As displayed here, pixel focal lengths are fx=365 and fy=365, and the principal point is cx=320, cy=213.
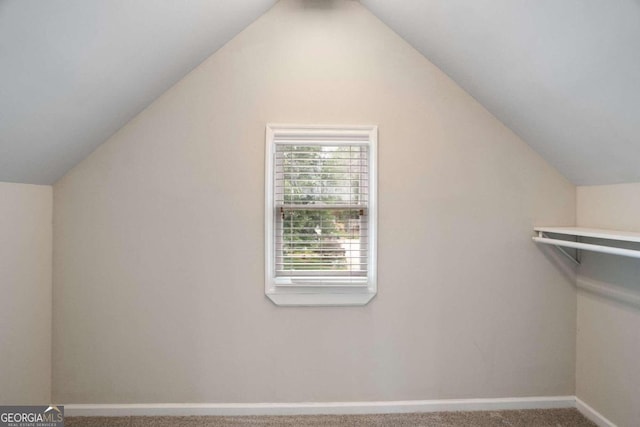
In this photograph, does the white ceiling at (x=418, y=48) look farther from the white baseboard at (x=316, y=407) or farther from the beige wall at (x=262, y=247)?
the white baseboard at (x=316, y=407)

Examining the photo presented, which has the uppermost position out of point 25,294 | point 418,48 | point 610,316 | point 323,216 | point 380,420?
point 418,48

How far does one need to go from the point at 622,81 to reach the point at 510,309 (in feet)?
4.71

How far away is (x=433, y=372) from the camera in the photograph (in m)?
2.33

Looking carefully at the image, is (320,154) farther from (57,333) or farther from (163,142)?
(57,333)

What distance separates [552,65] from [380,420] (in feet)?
7.04

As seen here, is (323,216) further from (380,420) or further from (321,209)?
(380,420)

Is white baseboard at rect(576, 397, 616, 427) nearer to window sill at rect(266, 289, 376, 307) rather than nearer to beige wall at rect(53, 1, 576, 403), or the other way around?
beige wall at rect(53, 1, 576, 403)

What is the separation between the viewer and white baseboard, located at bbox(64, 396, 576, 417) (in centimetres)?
226

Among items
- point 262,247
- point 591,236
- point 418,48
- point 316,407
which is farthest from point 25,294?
point 591,236

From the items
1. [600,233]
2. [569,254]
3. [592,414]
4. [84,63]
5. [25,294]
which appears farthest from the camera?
[569,254]

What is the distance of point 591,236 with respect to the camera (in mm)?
1887

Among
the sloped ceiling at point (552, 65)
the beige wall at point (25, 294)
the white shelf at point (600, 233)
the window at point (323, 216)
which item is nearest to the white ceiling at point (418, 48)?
the sloped ceiling at point (552, 65)

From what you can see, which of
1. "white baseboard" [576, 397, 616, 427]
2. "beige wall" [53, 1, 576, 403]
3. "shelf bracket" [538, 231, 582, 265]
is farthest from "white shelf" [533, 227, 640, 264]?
"white baseboard" [576, 397, 616, 427]

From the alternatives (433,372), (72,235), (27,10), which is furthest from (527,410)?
(27,10)
